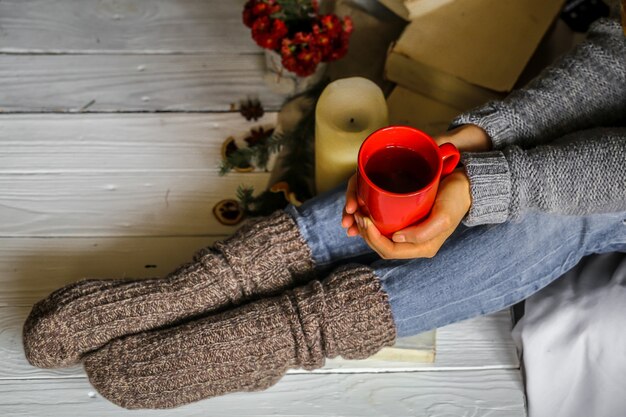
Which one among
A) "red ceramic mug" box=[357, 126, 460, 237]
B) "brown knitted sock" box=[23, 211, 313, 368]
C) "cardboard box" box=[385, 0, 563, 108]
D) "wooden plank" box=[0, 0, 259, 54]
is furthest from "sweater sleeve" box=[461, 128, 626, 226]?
"wooden plank" box=[0, 0, 259, 54]

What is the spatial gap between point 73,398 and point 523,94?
0.76 metres

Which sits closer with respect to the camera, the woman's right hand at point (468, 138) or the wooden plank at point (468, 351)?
the woman's right hand at point (468, 138)

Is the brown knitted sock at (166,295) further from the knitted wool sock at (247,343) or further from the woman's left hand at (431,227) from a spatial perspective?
the woman's left hand at (431,227)

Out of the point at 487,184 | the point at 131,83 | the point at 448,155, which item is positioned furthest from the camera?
the point at 131,83

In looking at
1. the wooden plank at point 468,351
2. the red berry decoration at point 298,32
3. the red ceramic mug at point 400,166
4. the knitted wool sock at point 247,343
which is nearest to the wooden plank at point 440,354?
the wooden plank at point 468,351

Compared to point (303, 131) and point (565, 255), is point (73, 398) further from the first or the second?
point (565, 255)

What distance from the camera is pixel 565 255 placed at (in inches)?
37.2

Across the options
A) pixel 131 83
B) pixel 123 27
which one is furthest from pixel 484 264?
pixel 123 27

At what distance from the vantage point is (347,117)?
999 millimetres

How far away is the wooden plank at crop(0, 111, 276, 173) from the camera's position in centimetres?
121

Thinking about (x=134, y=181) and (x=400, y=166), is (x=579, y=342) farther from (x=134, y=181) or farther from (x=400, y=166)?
(x=134, y=181)

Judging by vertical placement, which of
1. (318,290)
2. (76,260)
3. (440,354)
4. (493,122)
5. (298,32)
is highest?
(493,122)

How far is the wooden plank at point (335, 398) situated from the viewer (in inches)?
39.4

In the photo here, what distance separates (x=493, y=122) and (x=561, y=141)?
0.09 m
